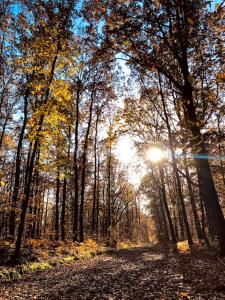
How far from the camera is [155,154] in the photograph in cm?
2280

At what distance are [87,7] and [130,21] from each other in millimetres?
3230

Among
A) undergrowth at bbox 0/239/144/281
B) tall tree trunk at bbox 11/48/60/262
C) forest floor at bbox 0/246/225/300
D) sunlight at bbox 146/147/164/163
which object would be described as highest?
sunlight at bbox 146/147/164/163

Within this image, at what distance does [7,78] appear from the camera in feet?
70.0

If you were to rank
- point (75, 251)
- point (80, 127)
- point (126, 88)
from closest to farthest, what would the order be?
point (75, 251)
point (126, 88)
point (80, 127)

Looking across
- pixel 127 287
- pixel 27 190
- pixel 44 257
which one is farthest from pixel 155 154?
pixel 127 287

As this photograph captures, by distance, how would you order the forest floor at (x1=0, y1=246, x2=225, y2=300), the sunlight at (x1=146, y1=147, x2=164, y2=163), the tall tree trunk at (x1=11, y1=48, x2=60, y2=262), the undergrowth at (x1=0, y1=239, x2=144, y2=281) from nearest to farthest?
the forest floor at (x1=0, y1=246, x2=225, y2=300) < the undergrowth at (x1=0, y1=239, x2=144, y2=281) < the tall tree trunk at (x1=11, y1=48, x2=60, y2=262) < the sunlight at (x1=146, y1=147, x2=164, y2=163)

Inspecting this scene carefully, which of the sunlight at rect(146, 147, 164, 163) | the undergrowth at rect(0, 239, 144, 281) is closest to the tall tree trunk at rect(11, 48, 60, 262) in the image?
the undergrowth at rect(0, 239, 144, 281)

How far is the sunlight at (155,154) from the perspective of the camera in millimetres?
20903

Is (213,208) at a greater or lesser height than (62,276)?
greater

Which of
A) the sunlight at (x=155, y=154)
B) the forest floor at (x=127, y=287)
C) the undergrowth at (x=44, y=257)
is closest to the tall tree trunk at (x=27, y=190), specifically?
the undergrowth at (x=44, y=257)

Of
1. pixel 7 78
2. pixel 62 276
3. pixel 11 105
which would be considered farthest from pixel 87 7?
pixel 11 105

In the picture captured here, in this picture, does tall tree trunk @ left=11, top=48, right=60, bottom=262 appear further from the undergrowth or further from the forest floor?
the forest floor

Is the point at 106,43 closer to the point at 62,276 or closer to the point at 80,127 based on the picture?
the point at 62,276

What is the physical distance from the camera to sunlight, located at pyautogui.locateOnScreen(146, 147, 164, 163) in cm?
2090
